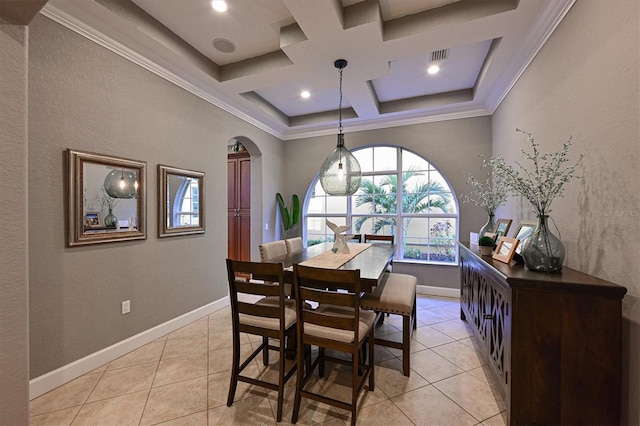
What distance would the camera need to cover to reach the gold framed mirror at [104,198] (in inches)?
83.7

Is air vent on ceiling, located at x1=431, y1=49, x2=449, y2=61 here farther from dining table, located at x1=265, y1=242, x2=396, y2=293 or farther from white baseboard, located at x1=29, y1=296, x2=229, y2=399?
white baseboard, located at x1=29, y1=296, x2=229, y2=399

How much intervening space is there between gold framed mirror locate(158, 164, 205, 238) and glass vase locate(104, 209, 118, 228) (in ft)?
1.45

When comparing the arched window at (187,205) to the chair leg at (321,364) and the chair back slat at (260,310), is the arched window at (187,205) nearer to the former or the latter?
the chair back slat at (260,310)

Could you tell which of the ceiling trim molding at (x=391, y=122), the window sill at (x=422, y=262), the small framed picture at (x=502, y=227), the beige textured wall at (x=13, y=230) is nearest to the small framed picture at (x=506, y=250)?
the small framed picture at (x=502, y=227)

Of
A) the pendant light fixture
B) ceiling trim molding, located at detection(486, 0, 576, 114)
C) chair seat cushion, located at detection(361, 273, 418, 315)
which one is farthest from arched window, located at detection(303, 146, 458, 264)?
chair seat cushion, located at detection(361, 273, 418, 315)

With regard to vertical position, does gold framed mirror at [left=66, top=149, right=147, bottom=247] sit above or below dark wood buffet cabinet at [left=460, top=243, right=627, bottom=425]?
above

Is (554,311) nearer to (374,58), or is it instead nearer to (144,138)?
(374,58)

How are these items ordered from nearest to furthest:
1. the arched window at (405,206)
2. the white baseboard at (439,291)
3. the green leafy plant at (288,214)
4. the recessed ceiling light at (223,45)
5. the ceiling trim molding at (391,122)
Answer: the recessed ceiling light at (223,45) → the ceiling trim molding at (391,122) → the white baseboard at (439,291) → the arched window at (405,206) → the green leafy plant at (288,214)

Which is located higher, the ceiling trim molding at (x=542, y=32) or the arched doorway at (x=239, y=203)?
the ceiling trim molding at (x=542, y=32)

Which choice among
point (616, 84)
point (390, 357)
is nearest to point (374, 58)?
point (616, 84)

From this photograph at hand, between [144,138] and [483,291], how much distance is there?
3494 mm

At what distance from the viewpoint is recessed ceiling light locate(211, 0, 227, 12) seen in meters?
2.20

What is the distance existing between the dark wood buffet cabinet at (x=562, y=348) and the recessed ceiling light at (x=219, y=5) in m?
2.93

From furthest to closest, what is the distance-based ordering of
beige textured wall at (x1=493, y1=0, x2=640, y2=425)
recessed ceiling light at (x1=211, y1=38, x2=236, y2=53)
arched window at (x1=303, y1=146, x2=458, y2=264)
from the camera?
arched window at (x1=303, y1=146, x2=458, y2=264)
recessed ceiling light at (x1=211, y1=38, x2=236, y2=53)
beige textured wall at (x1=493, y1=0, x2=640, y2=425)
